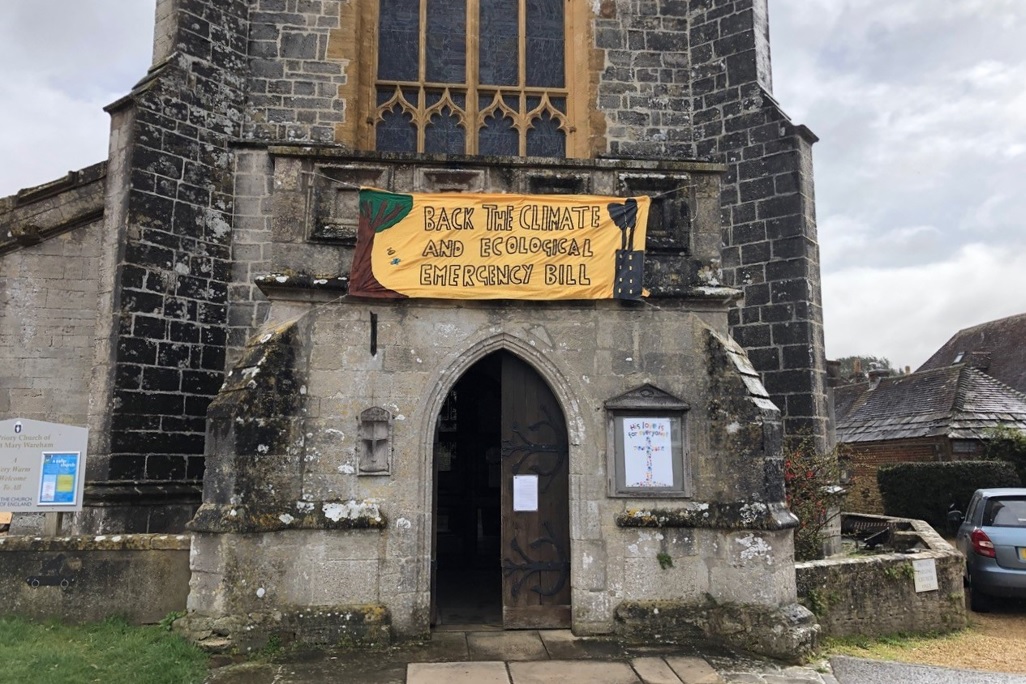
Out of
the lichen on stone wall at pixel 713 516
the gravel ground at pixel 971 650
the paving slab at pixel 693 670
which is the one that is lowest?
the gravel ground at pixel 971 650

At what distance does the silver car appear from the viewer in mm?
8820

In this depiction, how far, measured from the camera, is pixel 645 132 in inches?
427

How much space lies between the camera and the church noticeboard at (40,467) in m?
6.58

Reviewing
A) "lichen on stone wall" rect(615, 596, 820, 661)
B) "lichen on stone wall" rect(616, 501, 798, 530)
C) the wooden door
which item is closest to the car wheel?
"lichen on stone wall" rect(615, 596, 820, 661)

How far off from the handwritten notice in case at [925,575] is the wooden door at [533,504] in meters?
3.70

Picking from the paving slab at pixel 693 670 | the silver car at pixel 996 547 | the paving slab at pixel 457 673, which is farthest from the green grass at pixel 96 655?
the silver car at pixel 996 547

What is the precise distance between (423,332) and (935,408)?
16.7 m

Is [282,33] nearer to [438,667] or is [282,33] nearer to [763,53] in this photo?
[763,53]

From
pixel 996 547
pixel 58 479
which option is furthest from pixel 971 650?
pixel 58 479

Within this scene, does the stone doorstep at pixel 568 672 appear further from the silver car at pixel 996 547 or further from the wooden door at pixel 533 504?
the silver car at pixel 996 547

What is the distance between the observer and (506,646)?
610 centimetres

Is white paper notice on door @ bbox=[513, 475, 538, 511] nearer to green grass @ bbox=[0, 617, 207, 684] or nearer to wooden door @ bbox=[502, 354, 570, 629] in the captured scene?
wooden door @ bbox=[502, 354, 570, 629]

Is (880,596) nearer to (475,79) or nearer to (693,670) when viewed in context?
(693,670)

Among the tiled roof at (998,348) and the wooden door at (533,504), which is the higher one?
the tiled roof at (998,348)
